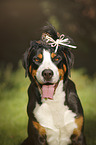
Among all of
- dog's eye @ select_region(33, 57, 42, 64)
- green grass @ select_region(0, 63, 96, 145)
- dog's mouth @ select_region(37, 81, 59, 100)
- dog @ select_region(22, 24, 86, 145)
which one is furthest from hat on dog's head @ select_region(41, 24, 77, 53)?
green grass @ select_region(0, 63, 96, 145)

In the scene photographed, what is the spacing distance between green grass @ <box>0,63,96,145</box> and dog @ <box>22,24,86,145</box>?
2.36 ft

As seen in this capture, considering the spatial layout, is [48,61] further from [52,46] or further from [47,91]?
[47,91]

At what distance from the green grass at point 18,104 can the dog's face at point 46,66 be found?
1.07m

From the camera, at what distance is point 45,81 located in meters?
2.44

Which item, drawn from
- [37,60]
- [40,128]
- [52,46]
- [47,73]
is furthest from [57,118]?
[52,46]

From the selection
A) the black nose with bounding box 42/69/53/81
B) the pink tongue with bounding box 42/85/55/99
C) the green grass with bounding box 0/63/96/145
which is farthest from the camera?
the green grass with bounding box 0/63/96/145

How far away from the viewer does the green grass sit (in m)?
3.49

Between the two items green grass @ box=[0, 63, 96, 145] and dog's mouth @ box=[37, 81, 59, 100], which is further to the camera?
green grass @ box=[0, 63, 96, 145]

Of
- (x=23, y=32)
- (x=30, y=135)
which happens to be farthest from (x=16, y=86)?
(x=30, y=135)

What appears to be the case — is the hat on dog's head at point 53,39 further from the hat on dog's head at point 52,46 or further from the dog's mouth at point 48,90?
the dog's mouth at point 48,90

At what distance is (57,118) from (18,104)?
77.0 inches

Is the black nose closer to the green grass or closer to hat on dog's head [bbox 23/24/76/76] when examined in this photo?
hat on dog's head [bbox 23/24/76/76]

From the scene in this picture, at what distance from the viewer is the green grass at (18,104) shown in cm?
349

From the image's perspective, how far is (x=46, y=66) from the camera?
7.99 feet
